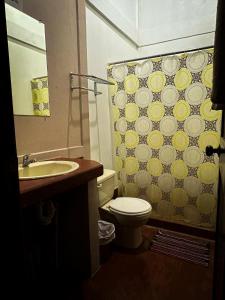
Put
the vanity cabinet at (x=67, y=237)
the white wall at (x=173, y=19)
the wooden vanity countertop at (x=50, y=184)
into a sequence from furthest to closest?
1. the white wall at (x=173, y=19)
2. the vanity cabinet at (x=67, y=237)
3. the wooden vanity countertop at (x=50, y=184)

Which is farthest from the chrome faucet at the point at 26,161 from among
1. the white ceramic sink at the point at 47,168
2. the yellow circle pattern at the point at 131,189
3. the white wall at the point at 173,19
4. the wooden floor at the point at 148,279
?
the white wall at the point at 173,19

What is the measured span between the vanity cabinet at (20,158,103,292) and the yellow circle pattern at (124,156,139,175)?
85cm

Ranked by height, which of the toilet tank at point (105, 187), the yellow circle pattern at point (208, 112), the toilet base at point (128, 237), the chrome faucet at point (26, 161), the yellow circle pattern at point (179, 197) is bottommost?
the toilet base at point (128, 237)

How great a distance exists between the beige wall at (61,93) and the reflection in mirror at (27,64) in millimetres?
50

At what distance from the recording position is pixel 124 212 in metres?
1.80

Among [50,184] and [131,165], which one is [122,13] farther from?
[50,184]

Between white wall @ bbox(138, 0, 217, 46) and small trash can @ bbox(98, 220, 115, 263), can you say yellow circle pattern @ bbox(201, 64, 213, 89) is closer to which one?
white wall @ bbox(138, 0, 217, 46)

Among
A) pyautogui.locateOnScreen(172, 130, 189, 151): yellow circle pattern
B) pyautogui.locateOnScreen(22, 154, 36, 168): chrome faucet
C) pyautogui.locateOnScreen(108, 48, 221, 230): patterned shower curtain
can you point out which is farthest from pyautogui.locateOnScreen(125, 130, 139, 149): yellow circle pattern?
pyautogui.locateOnScreen(22, 154, 36, 168): chrome faucet

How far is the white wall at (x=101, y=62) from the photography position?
6.82ft

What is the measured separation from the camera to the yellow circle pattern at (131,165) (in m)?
2.35

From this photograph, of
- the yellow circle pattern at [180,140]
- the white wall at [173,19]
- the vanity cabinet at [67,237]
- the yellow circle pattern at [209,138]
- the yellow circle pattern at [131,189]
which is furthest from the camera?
the white wall at [173,19]

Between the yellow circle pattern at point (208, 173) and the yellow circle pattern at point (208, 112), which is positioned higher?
the yellow circle pattern at point (208, 112)

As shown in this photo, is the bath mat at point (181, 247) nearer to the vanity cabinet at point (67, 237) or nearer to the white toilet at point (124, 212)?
the white toilet at point (124, 212)

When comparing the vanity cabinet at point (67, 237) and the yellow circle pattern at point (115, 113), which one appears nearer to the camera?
the vanity cabinet at point (67, 237)
